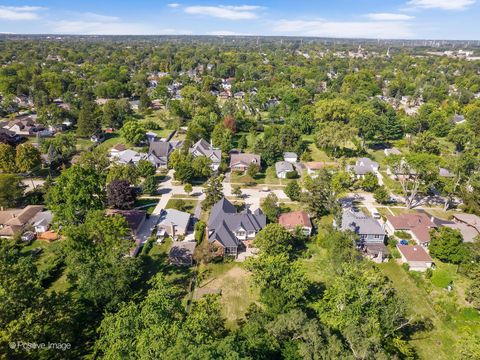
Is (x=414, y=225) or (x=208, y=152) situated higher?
(x=208, y=152)

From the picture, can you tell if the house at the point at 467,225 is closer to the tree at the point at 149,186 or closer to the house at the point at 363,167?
the house at the point at 363,167

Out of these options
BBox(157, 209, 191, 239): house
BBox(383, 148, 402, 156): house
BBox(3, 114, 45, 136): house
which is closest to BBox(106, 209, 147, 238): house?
BBox(157, 209, 191, 239): house

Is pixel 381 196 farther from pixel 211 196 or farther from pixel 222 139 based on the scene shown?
pixel 222 139

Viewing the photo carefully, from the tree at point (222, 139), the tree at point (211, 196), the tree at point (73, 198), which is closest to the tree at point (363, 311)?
the tree at point (211, 196)

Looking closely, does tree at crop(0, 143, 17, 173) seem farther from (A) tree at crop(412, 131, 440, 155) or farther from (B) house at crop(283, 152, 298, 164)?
(A) tree at crop(412, 131, 440, 155)

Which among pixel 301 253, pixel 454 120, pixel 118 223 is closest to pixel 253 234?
pixel 301 253

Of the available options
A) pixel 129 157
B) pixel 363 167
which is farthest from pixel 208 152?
pixel 363 167
